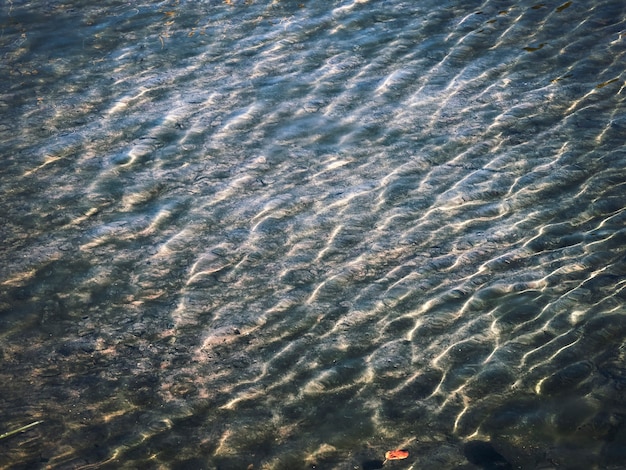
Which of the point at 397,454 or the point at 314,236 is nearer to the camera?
the point at 397,454

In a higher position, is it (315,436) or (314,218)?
(314,218)

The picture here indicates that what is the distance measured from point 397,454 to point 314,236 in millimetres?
1587

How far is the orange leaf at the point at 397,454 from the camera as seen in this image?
3234 mm

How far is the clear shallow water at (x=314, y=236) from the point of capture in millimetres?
3412

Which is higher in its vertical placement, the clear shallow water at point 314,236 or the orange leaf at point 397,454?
the clear shallow water at point 314,236

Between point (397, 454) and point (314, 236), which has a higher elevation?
point (314, 236)

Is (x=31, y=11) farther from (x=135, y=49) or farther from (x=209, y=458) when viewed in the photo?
(x=209, y=458)

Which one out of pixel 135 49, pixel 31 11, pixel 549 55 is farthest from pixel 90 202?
pixel 549 55

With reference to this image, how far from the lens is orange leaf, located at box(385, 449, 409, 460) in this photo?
127 inches

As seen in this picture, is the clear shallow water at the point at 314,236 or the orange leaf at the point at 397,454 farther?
the clear shallow water at the point at 314,236

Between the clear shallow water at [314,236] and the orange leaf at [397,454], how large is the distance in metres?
0.04

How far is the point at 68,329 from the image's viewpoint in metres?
3.91

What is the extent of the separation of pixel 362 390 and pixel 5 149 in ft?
10.5

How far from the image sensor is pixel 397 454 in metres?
3.25
